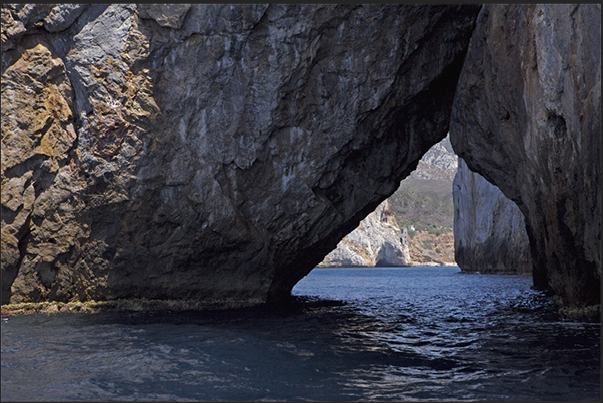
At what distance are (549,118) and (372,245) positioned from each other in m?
92.3

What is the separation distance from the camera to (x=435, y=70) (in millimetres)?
14805

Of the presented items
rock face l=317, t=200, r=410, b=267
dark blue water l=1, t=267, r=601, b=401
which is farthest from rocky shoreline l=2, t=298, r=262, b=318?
rock face l=317, t=200, r=410, b=267

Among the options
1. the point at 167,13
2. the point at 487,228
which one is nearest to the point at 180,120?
the point at 167,13

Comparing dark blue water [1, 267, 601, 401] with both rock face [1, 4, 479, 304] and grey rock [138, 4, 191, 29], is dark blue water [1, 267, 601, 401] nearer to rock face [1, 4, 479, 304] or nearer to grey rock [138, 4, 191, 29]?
rock face [1, 4, 479, 304]

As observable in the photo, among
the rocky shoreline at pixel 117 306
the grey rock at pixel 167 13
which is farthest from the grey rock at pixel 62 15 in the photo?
the rocky shoreline at pixel 117 306

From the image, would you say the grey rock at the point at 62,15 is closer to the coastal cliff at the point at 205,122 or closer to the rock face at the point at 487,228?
the coastal cliff at the point at 205,122

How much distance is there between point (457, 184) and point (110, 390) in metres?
50.5

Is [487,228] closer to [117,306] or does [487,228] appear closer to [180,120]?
[180,120]

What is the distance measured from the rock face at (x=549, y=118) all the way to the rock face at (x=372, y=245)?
271 ft

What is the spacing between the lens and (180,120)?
14492 millimetres

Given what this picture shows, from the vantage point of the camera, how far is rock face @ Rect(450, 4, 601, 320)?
9.27 meters

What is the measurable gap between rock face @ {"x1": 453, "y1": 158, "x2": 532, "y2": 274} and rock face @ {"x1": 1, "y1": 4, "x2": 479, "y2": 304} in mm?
27815

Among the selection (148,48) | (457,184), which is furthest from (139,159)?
(457,184)

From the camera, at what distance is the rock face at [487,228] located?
39537 millimetres
